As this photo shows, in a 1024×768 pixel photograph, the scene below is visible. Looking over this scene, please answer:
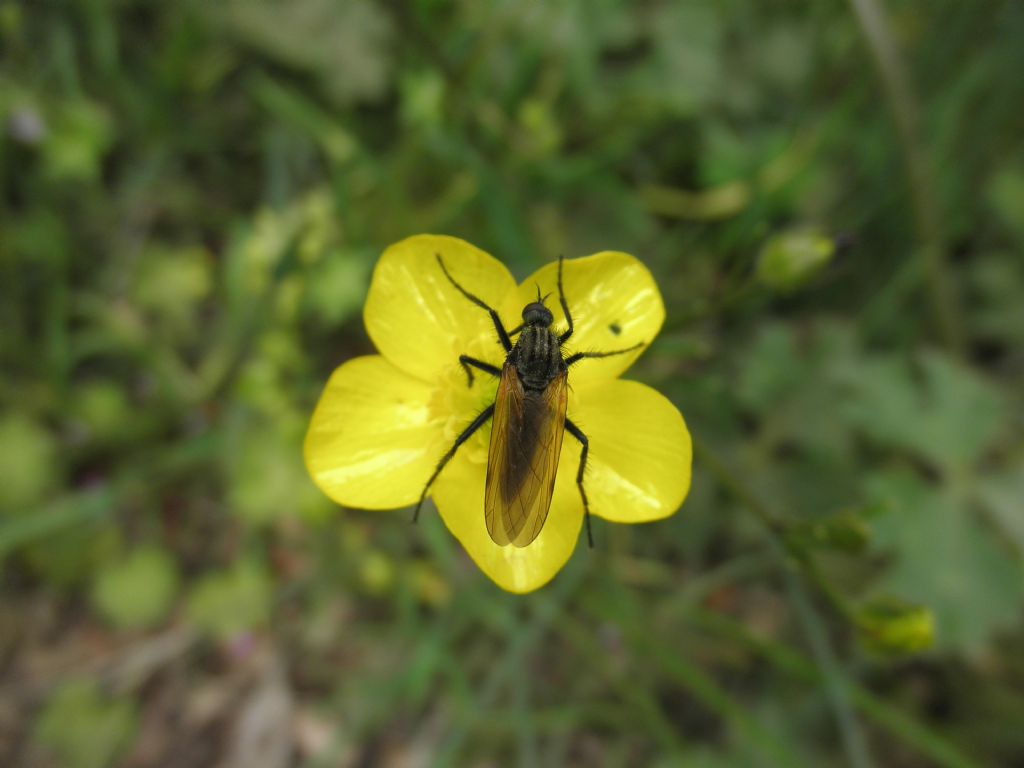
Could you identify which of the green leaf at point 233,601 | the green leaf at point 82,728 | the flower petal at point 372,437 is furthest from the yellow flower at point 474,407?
the green leaf at point 82,728

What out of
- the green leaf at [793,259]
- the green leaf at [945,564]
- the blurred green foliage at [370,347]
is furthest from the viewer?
the blurred green foliage at [370,347]

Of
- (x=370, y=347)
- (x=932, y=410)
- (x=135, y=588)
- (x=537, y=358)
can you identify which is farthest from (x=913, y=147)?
(x=135, y=588)

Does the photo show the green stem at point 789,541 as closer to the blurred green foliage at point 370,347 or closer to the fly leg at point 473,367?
the fly leg at point 473,367

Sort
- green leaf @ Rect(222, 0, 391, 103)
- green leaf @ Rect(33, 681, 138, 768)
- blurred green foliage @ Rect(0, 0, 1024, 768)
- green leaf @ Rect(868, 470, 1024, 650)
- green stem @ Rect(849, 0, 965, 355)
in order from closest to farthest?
green stem @ Rect(849, 0, 965, 355), green leaf @ Rect(868, 470, 1024, 650), blurred green foliage @ Rect(0, 0, 1024, 768), green leaf @ Rect(33, 681, 138, 768), green leaf @ Rect(222, 0, 391, 103)

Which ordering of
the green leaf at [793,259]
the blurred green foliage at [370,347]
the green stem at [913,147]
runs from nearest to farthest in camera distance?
the green leaf at [793,259]
the green stem at [913,147]
the blurred green foliage at [370,347]

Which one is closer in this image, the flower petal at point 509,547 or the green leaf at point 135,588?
the flower petal at point 509,547

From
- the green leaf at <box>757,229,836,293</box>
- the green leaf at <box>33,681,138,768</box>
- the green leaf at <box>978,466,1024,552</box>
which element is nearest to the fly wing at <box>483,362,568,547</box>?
the green leaf at <box>757,229,836,293</box>

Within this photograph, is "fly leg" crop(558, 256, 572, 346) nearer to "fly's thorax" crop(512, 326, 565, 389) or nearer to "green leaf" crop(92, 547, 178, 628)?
"fly's thorax" crop(512, 326, 565, 389)
